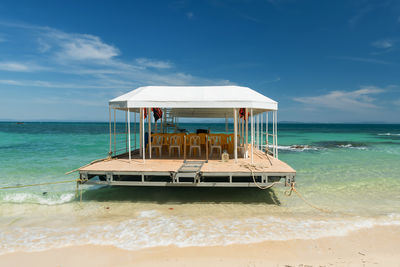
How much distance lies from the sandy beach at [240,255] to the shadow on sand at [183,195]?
8.89 ft

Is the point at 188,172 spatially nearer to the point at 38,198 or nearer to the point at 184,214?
the point at 184,214

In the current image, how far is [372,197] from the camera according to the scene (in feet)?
27.7

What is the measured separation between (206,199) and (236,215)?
145 cm

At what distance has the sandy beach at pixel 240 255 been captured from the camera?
4523 mm

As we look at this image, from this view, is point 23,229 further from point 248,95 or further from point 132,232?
point 248,95

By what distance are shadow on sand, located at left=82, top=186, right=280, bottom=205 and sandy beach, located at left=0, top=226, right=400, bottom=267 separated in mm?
2708

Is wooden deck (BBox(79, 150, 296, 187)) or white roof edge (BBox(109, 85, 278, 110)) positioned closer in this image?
wooden deck (BBox(79, 150, 296, 187))

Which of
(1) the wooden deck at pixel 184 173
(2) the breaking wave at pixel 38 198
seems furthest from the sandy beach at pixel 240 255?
(2) the breaking wave at pixel 38 198

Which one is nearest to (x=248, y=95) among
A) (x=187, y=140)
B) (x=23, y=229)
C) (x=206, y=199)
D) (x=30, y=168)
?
(x=187, y=140)

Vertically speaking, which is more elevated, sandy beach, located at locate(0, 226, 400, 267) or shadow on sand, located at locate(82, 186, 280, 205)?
shadow on sand, located at locate(82, 186, 280, 205)

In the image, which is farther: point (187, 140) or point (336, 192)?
point (187, 140)

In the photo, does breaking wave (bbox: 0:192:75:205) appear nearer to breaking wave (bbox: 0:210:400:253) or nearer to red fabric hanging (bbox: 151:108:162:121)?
breaking wave (bbox: 0:210:400:253)

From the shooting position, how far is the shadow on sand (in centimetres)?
788

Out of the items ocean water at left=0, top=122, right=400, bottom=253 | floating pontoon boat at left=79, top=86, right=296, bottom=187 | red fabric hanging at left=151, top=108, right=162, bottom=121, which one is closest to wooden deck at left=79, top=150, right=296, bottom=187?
floating pontoon boat at left=79, top=86, right=296, bottom=187
